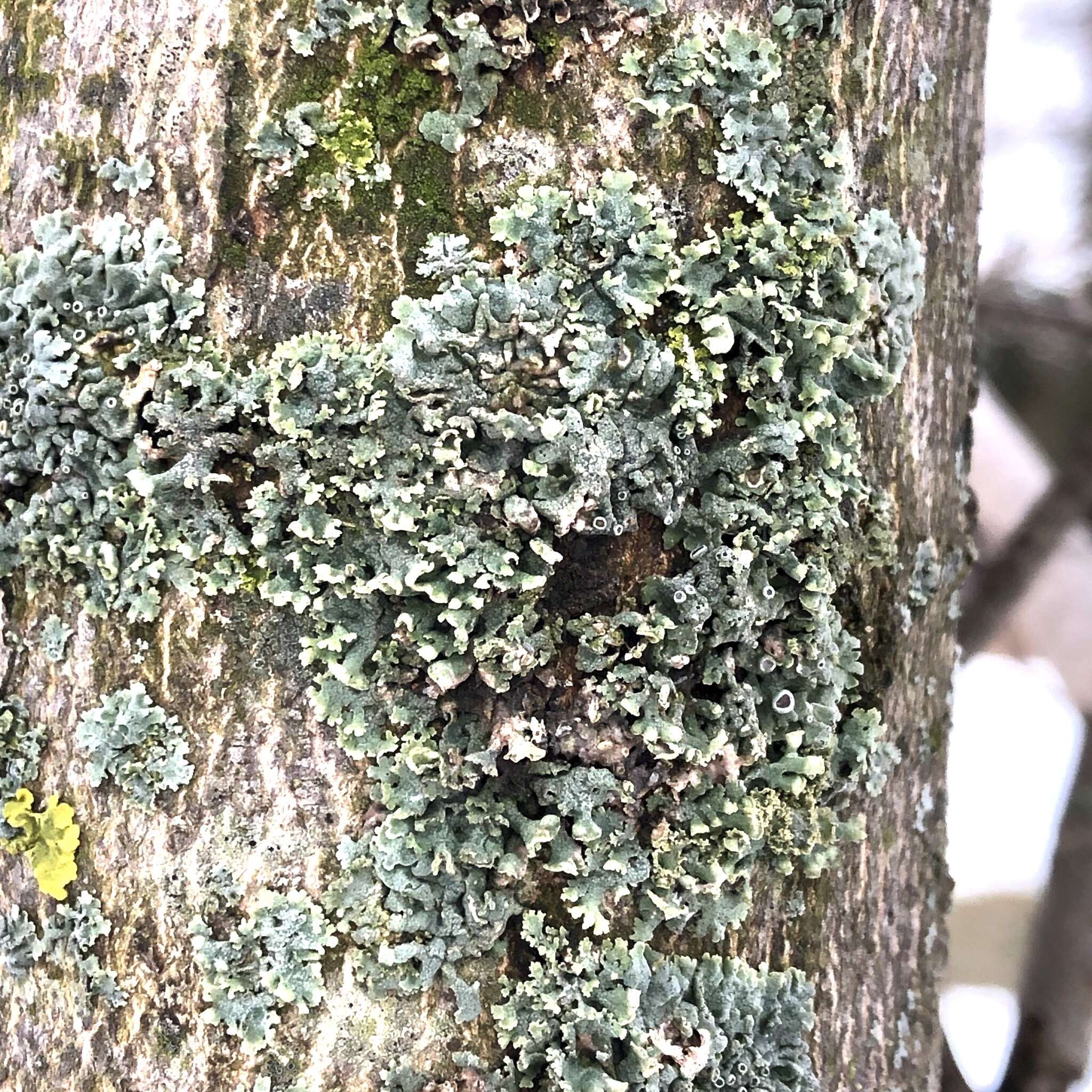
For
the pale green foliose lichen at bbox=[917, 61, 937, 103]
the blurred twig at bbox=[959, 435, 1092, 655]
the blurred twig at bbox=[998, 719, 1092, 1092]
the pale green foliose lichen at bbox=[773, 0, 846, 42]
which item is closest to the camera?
the pale green foliose lichen at bbox=[773, 0, 846, 42]

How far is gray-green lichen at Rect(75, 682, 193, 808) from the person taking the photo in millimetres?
1225

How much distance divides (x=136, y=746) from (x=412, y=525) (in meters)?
0.46

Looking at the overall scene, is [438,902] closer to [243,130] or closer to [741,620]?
[741,620]

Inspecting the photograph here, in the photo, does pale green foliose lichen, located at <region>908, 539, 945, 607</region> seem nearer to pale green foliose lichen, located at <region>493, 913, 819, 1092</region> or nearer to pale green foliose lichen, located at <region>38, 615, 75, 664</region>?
pale green foliose lichen, located at <region>493, 913, 819, 1092</region>

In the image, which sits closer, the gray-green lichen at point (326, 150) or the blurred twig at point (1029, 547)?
the gray-green lichen at point (326, 150)

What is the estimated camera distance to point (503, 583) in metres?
1.15

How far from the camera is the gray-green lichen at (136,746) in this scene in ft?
4.02

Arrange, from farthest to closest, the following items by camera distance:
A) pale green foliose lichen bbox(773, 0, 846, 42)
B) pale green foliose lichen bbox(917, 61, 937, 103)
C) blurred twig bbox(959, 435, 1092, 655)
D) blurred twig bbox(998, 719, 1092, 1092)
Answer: blurred twig bbox(959, 435, 1092, 655) < blurred twig bbox(998, 719, 1092, 1092) < pale green foliose lichen bbox(917, 61, 937, 103) < pale green foliose lichen bbox(773, 0, 846, 42)

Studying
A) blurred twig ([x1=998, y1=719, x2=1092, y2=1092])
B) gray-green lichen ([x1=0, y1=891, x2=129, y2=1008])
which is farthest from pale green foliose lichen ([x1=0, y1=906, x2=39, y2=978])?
blurred twig ([x1=998, y1=719, x2=1092, y2=1092])

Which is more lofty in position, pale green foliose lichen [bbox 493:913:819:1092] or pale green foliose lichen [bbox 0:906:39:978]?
pale green foliose lichen [bbox 493:913:819:1092]

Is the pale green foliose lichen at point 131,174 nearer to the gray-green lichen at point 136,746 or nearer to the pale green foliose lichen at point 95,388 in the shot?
the pale green foliose lichen at point 95,388

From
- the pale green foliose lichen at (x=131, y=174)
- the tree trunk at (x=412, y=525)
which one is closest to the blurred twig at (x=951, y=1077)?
the tree trunk at (x=412, y=525)

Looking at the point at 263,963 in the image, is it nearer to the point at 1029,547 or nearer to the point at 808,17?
the point at 808,17

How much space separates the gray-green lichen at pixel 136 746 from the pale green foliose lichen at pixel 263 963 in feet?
0.58
